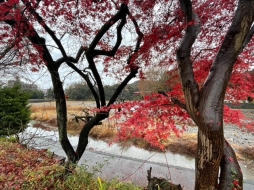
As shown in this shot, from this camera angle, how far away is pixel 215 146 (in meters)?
1.84

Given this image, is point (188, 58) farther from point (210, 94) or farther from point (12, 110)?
point (12, 110)

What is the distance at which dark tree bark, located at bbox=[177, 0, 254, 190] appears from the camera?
68.3 inches

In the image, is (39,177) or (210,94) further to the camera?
(39,177)

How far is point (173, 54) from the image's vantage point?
3.10 m

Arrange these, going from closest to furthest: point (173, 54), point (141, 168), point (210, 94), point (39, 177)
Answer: point (210, 94) < point (39, 177) < point (173, 54) < point (141, 168)

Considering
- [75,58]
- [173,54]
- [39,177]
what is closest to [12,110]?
[75,58]

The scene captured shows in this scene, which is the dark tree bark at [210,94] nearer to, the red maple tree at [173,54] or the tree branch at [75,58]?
the red maple tree at [173,54]

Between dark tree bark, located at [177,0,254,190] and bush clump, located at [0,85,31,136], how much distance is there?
21.0ft

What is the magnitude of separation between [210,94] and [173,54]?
58.2 inches

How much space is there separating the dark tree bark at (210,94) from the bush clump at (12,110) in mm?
6389

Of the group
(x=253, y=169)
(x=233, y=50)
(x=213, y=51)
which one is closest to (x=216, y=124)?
(x=233, y=50)

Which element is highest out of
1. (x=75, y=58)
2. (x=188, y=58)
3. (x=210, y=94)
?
(x=75, y=58)

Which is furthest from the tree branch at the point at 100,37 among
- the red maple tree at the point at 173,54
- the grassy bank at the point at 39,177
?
the grassy bank at the point at 39,177

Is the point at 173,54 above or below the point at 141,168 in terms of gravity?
above
